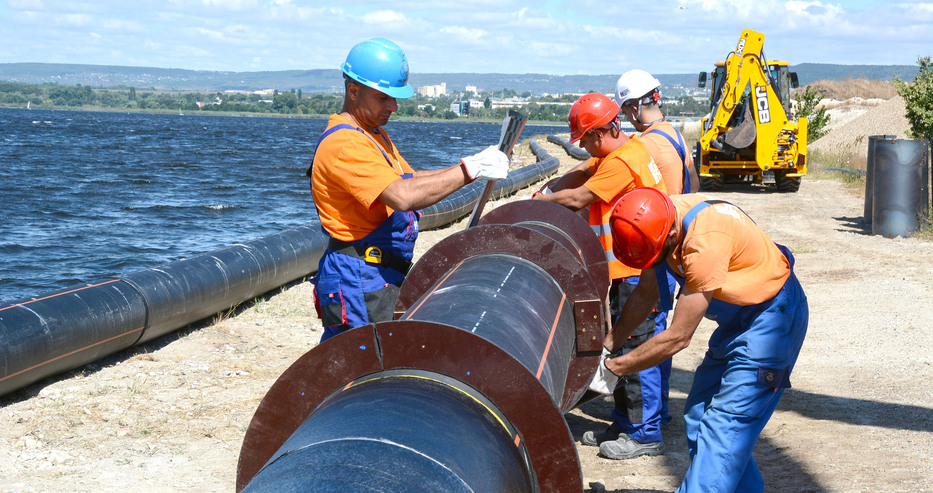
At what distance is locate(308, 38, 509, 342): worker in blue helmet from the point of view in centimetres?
346

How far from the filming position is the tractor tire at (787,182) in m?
17.3

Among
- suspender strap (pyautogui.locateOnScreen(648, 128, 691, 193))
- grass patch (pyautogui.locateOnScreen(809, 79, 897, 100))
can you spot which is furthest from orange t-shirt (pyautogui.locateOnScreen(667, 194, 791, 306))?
grass patch (pyautogui.locateOnScreen(809, 79, 897, 100))

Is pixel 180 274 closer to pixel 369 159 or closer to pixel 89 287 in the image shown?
pixel 89 287

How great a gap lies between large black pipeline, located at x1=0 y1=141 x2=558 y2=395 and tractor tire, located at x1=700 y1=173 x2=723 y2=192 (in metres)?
10.8

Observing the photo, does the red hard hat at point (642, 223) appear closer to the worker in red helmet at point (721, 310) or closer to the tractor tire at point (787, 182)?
the worker in red helmet at point (721, 310)

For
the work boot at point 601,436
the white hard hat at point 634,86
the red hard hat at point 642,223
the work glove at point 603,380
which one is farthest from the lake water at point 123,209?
the red hard hat at point 642,223

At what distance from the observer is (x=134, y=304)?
6512mm

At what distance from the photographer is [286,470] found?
71.9 inches

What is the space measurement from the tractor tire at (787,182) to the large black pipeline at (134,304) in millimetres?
11404

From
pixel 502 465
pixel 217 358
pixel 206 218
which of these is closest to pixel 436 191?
pixel 502 465

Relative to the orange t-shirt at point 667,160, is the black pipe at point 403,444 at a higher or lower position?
lower

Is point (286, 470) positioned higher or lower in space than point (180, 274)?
higher

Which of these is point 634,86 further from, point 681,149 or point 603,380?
point 603,380

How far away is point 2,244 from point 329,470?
53.0 ft
